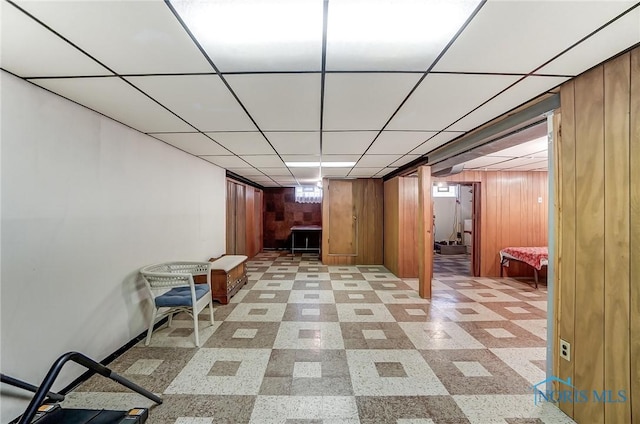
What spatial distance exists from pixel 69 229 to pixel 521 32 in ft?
11.4

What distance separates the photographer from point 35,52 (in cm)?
155

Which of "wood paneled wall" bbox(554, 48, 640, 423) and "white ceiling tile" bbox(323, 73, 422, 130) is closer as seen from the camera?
"wood paneled wall" bbox(554, 48, 640, 423)

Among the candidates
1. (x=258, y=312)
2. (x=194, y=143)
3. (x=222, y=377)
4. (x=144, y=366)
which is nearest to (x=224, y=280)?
(x=258, y=312)

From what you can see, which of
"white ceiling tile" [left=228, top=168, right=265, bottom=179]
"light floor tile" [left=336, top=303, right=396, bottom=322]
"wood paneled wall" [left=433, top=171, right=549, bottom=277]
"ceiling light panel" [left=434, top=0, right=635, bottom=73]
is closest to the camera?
"ceiling light panel" [left=434, top=0, right=635, bottom=73]

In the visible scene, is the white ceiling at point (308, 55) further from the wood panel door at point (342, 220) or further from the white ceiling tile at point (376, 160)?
the wood panel door at point (342, 220)

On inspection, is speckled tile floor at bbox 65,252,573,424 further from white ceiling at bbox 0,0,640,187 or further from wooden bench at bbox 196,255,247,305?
white ceiling at bbox 0,0,640,187

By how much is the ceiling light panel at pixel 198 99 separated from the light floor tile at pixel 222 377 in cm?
243

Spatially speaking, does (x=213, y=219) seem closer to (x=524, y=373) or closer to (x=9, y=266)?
(x=9, y=266)

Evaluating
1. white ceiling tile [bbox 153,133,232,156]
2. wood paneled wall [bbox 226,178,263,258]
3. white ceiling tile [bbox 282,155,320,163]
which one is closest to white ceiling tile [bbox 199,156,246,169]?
white ceiling tile [bbox 153,133,232,156]

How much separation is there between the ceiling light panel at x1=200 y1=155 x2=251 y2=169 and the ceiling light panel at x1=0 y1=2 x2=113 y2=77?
9.33ft

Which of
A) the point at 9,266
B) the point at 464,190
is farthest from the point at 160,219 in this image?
the point at 464,190

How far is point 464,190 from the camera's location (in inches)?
411

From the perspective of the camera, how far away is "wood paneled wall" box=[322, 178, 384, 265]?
757 centimetres

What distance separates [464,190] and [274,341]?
9.92 metres
